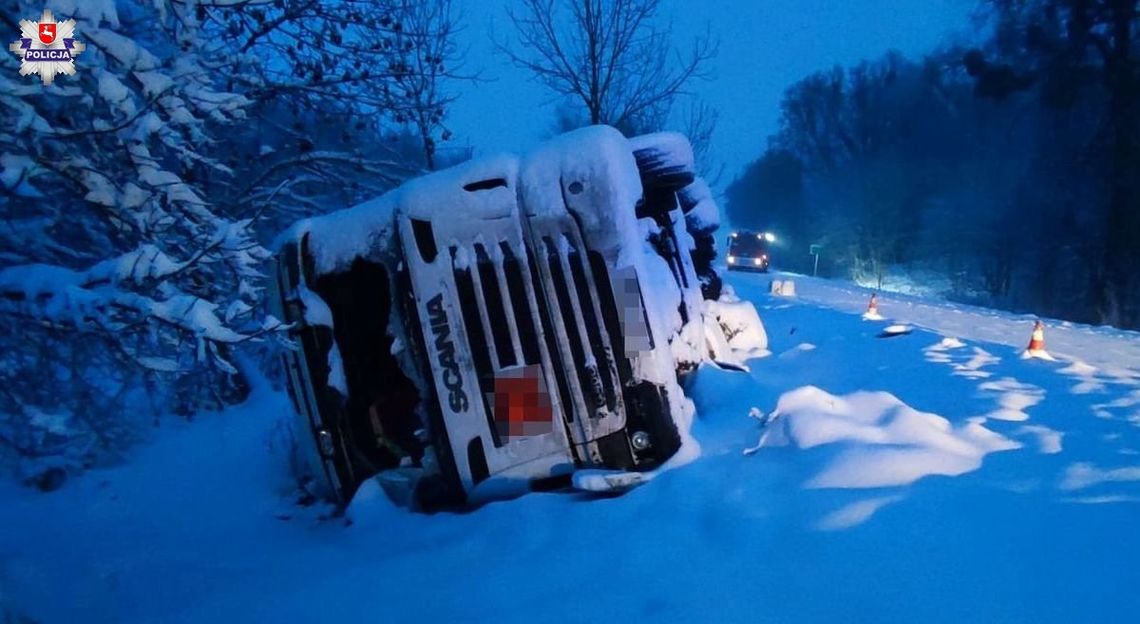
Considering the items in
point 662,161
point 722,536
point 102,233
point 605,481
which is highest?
point 102,233

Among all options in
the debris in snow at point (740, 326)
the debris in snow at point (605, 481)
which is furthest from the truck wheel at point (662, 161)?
the debris in snow at point (740, 326)

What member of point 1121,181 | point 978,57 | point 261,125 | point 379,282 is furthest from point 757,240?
point 379,282

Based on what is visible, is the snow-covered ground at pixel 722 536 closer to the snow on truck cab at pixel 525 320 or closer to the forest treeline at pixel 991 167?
the snow on truck cab at pixel 525 320

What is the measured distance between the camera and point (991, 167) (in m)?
30.7

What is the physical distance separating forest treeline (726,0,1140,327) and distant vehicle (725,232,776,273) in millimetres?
8061

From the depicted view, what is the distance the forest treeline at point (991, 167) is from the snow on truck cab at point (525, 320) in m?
20.2

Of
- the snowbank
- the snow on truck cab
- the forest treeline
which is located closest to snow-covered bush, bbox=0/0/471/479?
the snow on truck cab

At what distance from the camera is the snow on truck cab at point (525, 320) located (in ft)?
10.5

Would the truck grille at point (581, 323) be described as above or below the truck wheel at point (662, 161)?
below

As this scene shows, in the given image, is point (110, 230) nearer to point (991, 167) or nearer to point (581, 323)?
point (581, 323)

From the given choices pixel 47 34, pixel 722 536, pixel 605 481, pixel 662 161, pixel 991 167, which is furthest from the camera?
pixel 991 167

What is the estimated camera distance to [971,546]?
2.27 metres

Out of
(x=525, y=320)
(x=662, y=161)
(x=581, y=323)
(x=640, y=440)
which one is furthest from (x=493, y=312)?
(x=662, y=161)

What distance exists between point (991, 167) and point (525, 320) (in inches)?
1348
